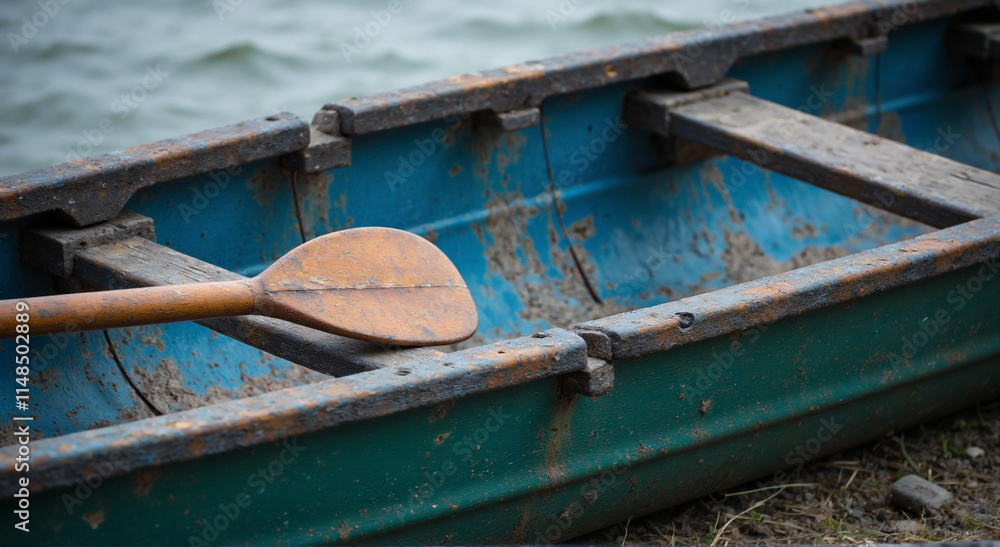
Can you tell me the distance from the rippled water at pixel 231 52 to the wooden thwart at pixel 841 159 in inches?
171

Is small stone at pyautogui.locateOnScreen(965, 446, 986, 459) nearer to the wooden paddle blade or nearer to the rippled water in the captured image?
the wooden paddle blade

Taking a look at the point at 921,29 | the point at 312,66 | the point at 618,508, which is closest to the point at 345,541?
the point at 618,508

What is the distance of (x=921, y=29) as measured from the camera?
4426 millimetres

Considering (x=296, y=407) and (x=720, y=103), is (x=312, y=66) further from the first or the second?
(x=296, y=407)

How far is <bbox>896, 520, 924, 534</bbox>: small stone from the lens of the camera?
2682mm

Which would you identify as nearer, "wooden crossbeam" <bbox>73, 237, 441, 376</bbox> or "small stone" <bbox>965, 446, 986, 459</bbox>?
"wooden crossbeam" <bbox>73, 237, 441, 376</bbox>

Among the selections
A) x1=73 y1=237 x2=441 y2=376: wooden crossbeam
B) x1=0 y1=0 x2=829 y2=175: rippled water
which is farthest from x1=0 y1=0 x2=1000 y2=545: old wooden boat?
x1=0 y1=0 x2=829 y2=175: rippled water

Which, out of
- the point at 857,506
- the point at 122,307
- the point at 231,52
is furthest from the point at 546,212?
the point at 231,52

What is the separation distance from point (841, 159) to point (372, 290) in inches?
60.7

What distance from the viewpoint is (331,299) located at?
7.36ft

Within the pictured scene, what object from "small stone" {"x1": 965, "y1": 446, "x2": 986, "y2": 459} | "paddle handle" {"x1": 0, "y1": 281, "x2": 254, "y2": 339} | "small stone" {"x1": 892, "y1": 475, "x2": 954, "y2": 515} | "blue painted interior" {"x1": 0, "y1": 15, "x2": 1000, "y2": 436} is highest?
"paddle handle" {"x1": 0, "y1": 281, "x2": 254, "y2": 339}

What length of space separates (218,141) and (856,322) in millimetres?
1593

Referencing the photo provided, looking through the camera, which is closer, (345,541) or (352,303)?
(345,541)

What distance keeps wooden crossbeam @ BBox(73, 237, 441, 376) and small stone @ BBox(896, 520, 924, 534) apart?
4.17 feet
